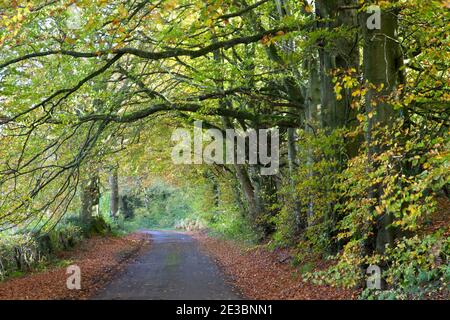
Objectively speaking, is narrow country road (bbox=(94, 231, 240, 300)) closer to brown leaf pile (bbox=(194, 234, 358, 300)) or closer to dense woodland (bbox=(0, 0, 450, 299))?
brown leaf pile (bbox=(194, 234, 358, 300))

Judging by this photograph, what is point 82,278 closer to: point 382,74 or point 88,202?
point 382,74

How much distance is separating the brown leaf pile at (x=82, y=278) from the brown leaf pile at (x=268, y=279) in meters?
3.67

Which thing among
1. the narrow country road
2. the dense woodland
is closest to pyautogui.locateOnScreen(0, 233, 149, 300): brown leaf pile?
the narrow country road

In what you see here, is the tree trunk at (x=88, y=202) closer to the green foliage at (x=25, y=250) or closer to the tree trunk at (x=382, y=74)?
the green foliage at (x=25, y=250)

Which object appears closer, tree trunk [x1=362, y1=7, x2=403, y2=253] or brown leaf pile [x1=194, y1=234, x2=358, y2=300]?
tree trunk [x1=362, y1=7, x2=403, y2=253]

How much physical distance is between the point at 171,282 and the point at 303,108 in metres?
6.76

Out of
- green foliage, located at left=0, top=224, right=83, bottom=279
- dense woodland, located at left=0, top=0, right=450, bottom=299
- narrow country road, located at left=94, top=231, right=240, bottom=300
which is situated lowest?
narrow country road, located at left=94, top=231, right=240, bottom=300

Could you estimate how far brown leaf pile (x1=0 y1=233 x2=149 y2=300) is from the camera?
35.6 ft

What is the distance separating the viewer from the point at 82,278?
1305 cm

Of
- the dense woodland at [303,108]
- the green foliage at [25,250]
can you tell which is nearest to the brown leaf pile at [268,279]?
the dense woodland at [303,108]

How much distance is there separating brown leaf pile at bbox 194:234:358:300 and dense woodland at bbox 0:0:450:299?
410 millimetres

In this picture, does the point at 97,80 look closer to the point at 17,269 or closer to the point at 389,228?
the point at 17,269

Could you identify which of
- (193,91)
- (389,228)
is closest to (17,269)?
(193,91)

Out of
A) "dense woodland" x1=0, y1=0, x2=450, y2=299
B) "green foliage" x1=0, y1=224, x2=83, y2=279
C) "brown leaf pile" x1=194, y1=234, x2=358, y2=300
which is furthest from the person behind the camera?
"green foliage" x1=0, y1=224, x2=83, y2=279
